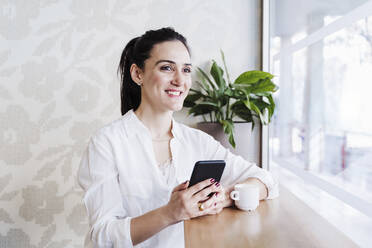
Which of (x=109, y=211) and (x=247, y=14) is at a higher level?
(x=247, y=14)

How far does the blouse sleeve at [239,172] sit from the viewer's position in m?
1.31

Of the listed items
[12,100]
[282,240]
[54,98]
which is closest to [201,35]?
[54,98]

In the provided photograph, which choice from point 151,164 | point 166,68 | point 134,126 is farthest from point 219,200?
point 166,68

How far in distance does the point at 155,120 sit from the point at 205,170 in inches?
20.1

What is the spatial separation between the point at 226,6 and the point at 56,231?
207cm

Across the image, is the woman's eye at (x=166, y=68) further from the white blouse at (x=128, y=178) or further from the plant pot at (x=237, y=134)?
the plant pot at (x=237, y=134)

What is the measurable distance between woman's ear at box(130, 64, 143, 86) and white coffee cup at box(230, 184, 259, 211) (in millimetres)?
655

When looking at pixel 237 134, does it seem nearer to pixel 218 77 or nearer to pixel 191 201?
pixel 218 77

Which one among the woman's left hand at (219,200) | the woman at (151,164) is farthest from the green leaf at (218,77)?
the woman's left hand at (219,200)

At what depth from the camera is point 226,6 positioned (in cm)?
225

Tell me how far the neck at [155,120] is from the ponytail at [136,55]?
11 cm

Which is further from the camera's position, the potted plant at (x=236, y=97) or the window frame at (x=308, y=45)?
the potted plant at (x=236, y=97)

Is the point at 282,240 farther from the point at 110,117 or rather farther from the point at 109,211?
the point at 110,117

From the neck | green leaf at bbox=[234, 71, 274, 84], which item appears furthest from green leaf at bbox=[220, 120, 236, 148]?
the neck
